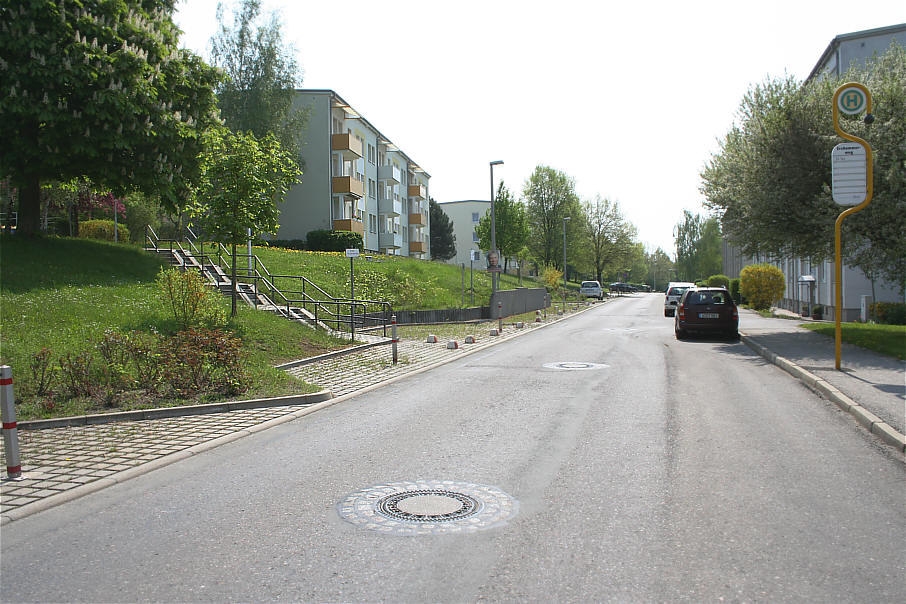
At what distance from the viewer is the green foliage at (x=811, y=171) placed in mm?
16328

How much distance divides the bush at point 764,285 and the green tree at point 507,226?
95.6ft

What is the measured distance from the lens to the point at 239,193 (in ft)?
51.1

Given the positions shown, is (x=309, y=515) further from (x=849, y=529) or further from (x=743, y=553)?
(x=849, y=529)

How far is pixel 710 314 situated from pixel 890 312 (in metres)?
10.4

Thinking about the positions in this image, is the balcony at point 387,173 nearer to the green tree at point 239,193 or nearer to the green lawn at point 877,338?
the green lawn at point 877,338

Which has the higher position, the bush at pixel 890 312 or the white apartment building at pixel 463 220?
the white apartment building at pixel 463 220

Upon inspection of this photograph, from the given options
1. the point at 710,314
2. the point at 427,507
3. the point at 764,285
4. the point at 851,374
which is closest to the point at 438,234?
the point at 764,285

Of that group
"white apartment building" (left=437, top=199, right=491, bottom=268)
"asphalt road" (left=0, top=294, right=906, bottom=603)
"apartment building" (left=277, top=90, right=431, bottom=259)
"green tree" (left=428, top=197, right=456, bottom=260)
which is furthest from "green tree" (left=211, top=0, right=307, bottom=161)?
"white apartment building" (left=437, top=199, right=491, bottom=268)

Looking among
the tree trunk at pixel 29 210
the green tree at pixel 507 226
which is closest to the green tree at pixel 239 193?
the tree trunk at pixel 29 210

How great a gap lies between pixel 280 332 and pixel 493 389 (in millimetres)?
6470

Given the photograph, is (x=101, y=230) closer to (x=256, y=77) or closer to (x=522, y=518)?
(x=256, y=77)

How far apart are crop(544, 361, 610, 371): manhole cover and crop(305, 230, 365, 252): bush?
89.7 ft

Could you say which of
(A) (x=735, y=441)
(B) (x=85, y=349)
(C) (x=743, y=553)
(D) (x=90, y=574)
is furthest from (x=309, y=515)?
(B) (x=85, y=349)

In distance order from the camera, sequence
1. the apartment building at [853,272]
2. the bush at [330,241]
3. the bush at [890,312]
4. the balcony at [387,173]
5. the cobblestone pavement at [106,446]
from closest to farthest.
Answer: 1. the cobblestone pavement at [106,446]
2. the bush at [890,312]
3. the apartment building at [853,272]
4. the bush at [330,241]
5. the balcony at [387,173]
